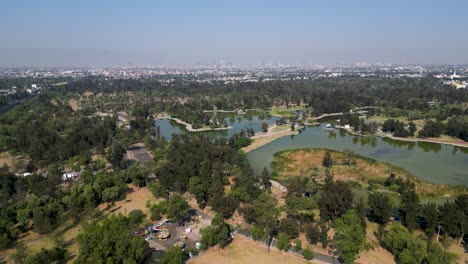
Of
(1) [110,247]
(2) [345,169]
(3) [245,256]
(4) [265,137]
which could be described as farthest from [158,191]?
(4) [265,137]

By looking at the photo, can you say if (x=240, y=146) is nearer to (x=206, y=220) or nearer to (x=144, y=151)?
(x=144, y=151)

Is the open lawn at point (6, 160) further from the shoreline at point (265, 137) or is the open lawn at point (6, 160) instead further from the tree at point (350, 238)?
the tree at point (350, 238)

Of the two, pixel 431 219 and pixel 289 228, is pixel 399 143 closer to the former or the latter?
pixel 431 219

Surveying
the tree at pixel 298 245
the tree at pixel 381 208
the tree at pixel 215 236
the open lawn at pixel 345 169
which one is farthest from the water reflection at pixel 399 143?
the tree at pixel 215 236

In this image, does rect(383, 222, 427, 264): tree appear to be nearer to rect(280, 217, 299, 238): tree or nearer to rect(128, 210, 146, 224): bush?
rect(280, 217, 299, 238): tree

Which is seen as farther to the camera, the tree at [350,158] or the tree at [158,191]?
the tree at [350,158]

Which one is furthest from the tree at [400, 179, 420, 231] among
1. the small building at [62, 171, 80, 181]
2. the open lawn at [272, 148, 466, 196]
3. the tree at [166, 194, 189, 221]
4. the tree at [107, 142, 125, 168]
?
the small building at [62, 171, 80, 181]

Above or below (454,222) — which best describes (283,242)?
below
